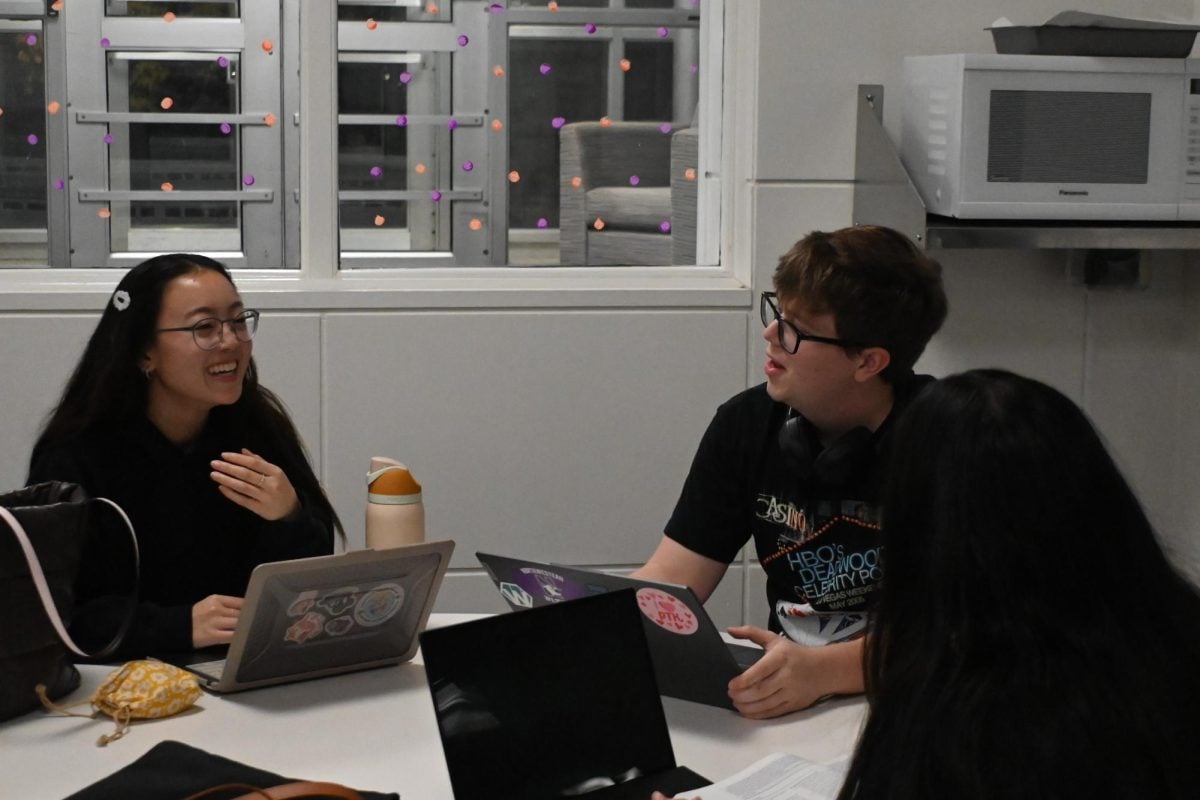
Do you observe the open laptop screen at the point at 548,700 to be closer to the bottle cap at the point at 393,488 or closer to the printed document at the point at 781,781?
the printed document at the point at 781,781

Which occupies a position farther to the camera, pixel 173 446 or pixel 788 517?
pixel 173 446

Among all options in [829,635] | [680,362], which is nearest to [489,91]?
[680,362]

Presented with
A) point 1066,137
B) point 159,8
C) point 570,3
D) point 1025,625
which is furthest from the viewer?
point 570,3

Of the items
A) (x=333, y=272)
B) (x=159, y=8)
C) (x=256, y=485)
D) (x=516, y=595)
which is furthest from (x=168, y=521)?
(x=159, y=8)

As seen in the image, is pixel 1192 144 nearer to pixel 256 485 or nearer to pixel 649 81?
pixel 649 81

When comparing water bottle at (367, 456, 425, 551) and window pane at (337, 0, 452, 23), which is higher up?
window pane at (337, 0, 452, 23)

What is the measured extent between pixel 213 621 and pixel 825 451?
87 centimetres

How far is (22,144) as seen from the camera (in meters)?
3.32

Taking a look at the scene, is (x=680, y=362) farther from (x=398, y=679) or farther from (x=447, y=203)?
(x=398, y=679)

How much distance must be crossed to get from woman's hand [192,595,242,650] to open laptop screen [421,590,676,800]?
23.7 inches

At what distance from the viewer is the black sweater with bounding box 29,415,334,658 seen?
2.13 m

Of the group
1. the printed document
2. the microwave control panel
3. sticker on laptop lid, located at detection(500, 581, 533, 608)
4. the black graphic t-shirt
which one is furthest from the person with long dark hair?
the microwave control panel

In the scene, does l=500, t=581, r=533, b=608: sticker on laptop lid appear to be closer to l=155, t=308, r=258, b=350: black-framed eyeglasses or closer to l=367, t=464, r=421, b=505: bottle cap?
l=367, t=464, r=421, b=505: bottle cap

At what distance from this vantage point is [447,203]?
3467mm
